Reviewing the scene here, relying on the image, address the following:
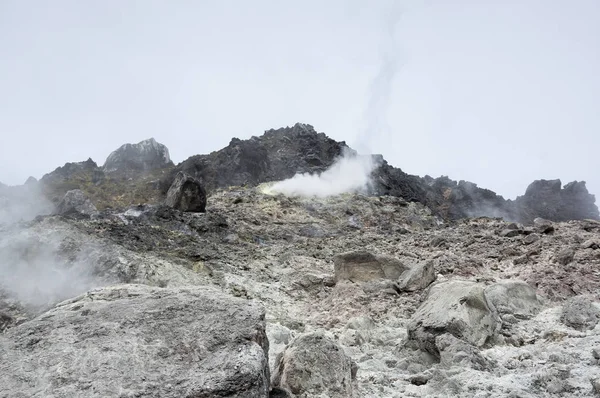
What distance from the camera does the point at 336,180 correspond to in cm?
3484

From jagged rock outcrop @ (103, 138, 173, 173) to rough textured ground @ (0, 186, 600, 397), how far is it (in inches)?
1188

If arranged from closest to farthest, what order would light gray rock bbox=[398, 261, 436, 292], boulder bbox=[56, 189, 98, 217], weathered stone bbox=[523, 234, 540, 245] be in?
light gray rock bbox=[398, 261, 436, 292]
weathered stone bbox=[523, 234, 540, 245]
boulder bbox=[56, 189, 98, 217]

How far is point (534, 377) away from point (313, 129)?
40.1m

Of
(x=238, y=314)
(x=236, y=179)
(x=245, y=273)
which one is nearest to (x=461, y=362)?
(x=238, y=314)

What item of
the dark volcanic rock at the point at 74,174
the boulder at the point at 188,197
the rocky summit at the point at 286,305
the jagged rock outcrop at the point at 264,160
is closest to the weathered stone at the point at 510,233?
the rocky summit at the point at 286,305

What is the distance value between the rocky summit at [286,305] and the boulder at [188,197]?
68 millimetres

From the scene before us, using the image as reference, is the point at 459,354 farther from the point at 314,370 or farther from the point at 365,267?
the point at 365,267

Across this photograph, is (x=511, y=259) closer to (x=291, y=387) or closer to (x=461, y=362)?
(x=461, y=362)

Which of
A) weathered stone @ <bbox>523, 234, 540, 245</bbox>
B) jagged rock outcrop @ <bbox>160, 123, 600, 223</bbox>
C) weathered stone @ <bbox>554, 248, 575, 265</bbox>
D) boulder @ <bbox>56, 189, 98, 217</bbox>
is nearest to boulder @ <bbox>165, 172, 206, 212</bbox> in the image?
boulder @ <bbox>56, 189, 98, 217</bbox>

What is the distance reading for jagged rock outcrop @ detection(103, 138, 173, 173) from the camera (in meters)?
49.5

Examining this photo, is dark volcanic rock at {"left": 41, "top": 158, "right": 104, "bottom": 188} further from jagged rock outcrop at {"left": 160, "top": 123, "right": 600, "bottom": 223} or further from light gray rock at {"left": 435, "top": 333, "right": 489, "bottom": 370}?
light gray rock at {"left": 435, "top": 333, "right": 489, "bottom": 370}

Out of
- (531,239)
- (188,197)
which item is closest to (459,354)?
(531,239)

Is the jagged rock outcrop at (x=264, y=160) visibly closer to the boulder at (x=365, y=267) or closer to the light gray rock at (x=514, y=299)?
the boulder at (x=365, y=267)

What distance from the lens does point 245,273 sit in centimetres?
1322
